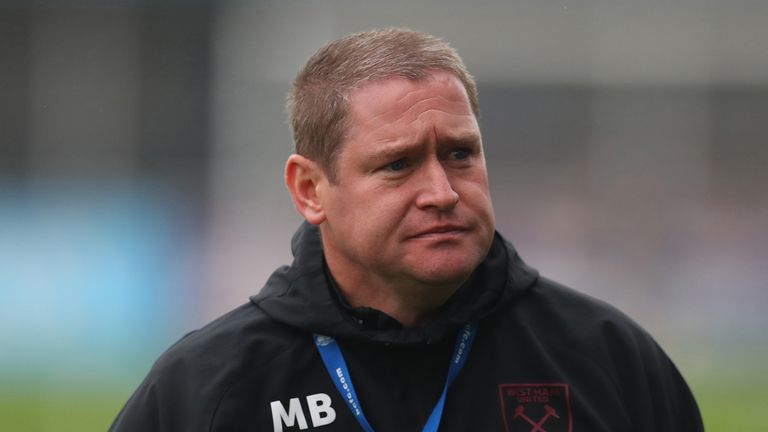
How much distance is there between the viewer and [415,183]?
100 inches

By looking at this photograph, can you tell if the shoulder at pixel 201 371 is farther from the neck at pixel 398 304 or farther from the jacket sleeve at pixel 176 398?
the neck at pixel 398 304

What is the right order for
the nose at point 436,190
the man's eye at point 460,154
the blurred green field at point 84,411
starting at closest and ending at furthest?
the nose at point 436,190, the man's eye at point 460,154, the blurred green field at point 84,411

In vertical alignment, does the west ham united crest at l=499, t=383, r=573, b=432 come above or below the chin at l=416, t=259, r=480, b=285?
below

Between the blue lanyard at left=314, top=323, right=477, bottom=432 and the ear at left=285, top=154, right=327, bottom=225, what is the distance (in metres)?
0.32

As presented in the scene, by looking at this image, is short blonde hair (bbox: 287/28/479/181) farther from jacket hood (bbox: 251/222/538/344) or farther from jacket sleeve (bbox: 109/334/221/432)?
jacket sleeve (bbox: 109/334/221/432)

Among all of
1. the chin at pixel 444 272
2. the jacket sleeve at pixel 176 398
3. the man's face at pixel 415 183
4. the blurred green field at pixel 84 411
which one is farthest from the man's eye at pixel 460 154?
the blurred green field at pixel 84 411

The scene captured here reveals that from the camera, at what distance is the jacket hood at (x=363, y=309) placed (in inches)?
103

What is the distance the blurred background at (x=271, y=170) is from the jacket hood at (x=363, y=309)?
626cm

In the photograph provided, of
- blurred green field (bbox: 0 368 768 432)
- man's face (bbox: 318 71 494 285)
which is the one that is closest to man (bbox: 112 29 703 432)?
man's face (bbox: 318 71 494 285)

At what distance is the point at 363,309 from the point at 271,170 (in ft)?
22.6

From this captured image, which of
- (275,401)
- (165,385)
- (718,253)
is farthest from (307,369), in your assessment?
(718,253)

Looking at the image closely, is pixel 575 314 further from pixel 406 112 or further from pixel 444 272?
pixel 406 112

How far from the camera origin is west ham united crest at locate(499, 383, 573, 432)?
2547 millimetres

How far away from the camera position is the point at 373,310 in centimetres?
264
